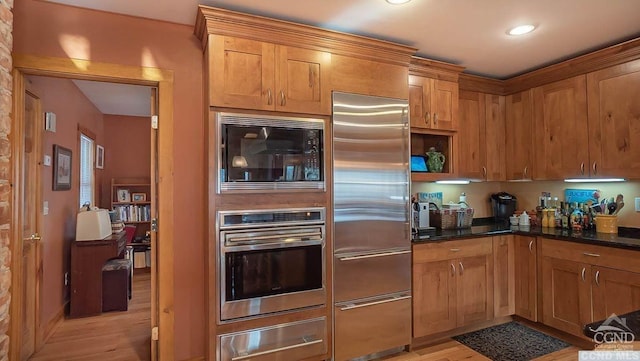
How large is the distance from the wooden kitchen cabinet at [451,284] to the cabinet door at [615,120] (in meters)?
1.14

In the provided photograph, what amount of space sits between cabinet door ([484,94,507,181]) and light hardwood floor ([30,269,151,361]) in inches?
144

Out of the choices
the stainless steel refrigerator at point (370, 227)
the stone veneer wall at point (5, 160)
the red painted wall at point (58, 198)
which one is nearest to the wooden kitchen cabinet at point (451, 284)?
the stainless steel refrigerator at point (370, 227)

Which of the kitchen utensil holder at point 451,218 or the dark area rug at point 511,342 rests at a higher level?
the kitchen utensil holder at point 451,218

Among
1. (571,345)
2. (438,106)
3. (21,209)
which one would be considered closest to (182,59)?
(21,209)

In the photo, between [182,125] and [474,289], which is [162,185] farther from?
[474,289]

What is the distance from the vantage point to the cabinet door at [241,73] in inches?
88.7

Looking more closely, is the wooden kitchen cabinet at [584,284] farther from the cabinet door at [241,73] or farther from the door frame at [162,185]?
the door frame at [162,185]

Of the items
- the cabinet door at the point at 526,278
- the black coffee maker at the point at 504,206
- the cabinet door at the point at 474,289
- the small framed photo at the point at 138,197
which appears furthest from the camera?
A: the small framed photo at the point at 138,197

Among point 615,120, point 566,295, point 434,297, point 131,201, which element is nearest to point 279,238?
point 434,297

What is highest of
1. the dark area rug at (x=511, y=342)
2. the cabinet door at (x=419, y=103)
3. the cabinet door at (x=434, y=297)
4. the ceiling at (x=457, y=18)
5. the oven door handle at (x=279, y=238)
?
the ceiling at (x=457, y=18)

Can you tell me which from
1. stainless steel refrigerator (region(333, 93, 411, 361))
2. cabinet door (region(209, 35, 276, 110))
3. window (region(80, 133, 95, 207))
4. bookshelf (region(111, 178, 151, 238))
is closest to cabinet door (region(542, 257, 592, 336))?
stainless steel refrigerator (region(333, 93, 411, 361))

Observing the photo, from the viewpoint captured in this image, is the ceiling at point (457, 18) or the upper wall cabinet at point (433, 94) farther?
the upper wall cabinet at point (433, 94)

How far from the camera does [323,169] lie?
2.52 m

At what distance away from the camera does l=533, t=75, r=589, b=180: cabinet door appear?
122 inches
